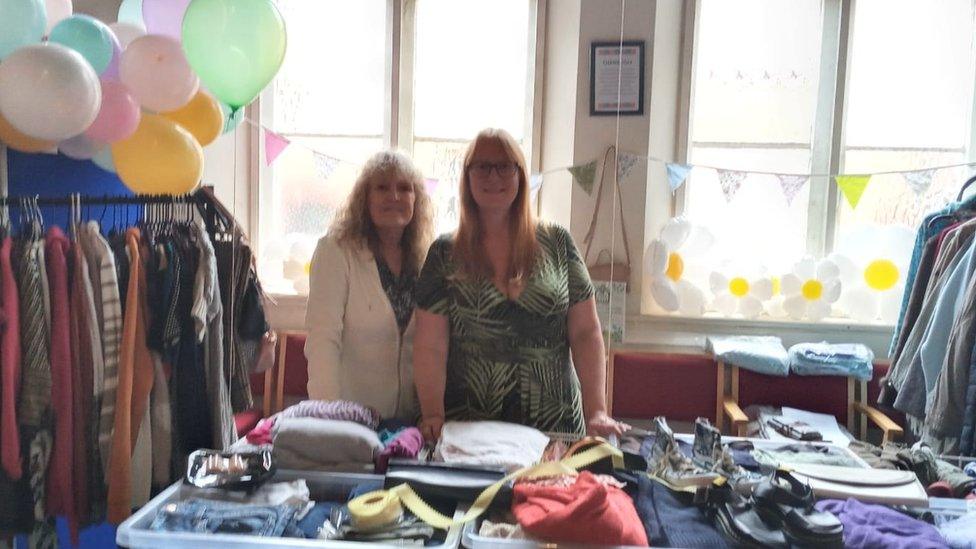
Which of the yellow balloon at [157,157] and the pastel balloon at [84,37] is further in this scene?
the yellow balloon at [157,157]

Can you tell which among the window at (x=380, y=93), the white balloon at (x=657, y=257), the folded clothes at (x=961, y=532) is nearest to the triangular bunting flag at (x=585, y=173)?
the white balloon at (x=657, y=257)

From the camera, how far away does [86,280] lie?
1657 millimetres

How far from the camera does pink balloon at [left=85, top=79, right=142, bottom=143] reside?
6.13 feet

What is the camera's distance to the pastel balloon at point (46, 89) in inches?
63.2

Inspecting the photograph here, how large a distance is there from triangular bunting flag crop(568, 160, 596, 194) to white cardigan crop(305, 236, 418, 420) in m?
1.36

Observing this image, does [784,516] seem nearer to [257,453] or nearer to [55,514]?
[257,453]

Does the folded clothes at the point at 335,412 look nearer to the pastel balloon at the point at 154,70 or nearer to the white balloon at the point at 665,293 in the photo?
the pastel balloon at the point at 154,70

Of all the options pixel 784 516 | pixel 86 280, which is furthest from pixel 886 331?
pixel 86 280

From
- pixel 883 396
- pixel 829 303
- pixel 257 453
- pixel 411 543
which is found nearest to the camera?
pixel 411 543

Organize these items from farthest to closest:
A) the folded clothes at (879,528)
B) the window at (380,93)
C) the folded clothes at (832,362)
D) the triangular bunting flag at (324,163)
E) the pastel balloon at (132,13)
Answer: the window at (380,93)
the triangular bunting flag at (324,163)
the folded clothes at (832,362)
the pastel balloon at (132,13)
the folded clothes at (879,528)

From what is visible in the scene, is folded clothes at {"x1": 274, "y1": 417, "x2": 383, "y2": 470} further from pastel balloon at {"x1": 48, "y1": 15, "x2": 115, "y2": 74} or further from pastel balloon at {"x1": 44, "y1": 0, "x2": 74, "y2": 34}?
pastel balloon at {"x1": 44, "y1": 0, "x2": 74, "y2": 34}

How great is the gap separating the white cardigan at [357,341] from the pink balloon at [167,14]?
0.82 m

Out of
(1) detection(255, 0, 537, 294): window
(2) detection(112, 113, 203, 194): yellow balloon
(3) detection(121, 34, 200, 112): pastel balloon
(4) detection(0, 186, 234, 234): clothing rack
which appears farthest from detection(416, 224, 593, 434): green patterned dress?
(1) detection(255, 0, 537, 294): window

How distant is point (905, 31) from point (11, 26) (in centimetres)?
348
